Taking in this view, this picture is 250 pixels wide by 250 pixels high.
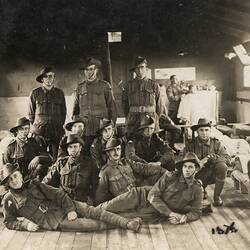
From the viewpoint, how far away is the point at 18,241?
9.46ft

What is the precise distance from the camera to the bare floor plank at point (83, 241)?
110 inches

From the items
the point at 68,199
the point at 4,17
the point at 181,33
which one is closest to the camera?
the point at 68,199

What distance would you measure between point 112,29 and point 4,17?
40.0 inches

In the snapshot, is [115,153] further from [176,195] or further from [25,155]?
[25,155]

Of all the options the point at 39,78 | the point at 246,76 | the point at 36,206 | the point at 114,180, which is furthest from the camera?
the point at 246,76

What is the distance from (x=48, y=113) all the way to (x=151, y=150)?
1.10 meters

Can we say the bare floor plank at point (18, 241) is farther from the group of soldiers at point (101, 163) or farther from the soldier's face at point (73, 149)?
the soldier's face at point (73, 149)

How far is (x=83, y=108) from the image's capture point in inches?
147

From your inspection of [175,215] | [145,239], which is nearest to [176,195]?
[175,215]

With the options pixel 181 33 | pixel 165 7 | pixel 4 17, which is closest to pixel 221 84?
pixel 181 33

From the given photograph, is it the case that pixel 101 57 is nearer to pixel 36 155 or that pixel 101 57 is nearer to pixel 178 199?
pixel 36 155

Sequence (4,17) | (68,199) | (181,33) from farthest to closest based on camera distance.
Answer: (181,33) → (4,17) → (68,199)

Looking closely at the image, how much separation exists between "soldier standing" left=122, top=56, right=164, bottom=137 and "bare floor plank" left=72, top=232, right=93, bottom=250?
1183 mm

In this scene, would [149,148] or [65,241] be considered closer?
[65,241]
